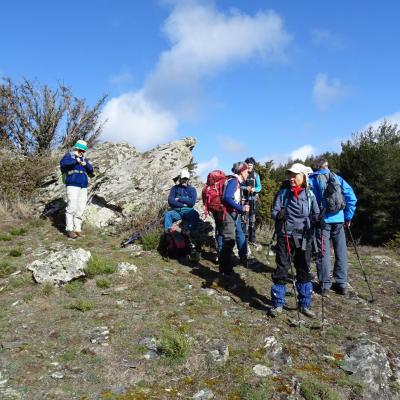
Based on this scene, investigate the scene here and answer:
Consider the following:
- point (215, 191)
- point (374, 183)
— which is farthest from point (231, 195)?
point (374, 183)

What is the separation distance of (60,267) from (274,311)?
3.48m

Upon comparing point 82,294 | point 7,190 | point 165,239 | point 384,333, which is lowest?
point 384,333

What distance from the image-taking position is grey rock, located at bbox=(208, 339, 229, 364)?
4305 mm

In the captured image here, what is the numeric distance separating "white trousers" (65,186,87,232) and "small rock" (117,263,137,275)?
278 cm

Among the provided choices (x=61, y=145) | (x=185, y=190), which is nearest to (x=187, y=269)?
(x=185, y=190)

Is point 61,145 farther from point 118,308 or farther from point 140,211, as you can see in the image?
point 118,308

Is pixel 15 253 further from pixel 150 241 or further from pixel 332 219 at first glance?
pixel 332 219

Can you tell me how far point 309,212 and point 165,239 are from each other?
351 centimetres

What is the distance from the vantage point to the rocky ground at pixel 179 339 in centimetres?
388

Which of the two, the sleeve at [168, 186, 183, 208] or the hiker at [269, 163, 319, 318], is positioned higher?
the sleeve at [168, 186, 183, 208]

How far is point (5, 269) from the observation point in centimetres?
669

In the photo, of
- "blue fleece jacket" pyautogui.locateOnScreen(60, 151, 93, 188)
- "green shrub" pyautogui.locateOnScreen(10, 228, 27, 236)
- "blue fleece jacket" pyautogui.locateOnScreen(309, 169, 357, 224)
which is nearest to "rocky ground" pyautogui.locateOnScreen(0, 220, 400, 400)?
"blue fleece jacket" pyautogui.locateOnScreen(309, 169, 357, 224)

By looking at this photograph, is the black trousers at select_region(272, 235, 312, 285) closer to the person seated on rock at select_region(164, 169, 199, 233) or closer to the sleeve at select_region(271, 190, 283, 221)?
the sleeve at select_region(271, 190, 283, 221)

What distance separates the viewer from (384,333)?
214 inches
